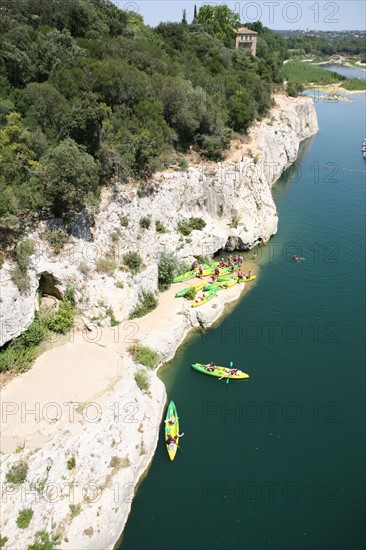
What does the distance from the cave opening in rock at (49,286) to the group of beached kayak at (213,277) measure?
405 inches

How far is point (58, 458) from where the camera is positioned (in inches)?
824

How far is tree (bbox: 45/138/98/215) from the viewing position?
3042 cm

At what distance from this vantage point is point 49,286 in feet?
98.7

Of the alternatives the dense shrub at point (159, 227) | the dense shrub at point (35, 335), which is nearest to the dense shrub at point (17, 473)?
the dense shrub at point (35, 335)

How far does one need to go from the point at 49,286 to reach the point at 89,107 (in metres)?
15.7

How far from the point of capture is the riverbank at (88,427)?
64.8 feet

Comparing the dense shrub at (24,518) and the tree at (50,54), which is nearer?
the dense shrub at (24,518)

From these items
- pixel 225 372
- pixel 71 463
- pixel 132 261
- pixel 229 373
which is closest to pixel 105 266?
pixel 132 261

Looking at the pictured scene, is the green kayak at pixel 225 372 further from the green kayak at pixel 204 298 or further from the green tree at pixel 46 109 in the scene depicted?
the green tree at pixel 46 109

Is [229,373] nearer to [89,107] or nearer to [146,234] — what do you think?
[146,234]

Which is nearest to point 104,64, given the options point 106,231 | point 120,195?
point 120,195

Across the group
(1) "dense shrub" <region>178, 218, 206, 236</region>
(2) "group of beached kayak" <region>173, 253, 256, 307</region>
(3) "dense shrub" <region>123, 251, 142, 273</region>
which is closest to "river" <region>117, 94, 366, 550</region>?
(2) "group of beached kayak" <region>173, 253, 256, 307</region>

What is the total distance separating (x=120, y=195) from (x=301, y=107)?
6093cm

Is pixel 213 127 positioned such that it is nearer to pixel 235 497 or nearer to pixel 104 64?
pixel 104 64
